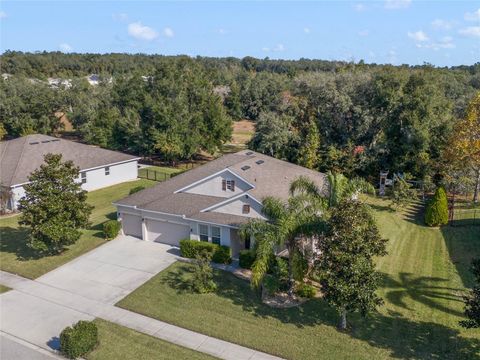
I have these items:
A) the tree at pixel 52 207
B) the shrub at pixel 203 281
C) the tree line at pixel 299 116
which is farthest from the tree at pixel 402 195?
the tree at pixel 52 207

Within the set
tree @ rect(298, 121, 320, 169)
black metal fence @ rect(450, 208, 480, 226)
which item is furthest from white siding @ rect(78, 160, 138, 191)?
black metal fence @ rect(450, 208, 480, 226)

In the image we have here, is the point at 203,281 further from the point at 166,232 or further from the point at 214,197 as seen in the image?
the point at 214,197

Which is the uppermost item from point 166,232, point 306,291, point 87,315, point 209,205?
point 209,205

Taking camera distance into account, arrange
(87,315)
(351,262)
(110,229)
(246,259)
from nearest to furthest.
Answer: (351,262)
(87,315)
(246,259)
(110,229)

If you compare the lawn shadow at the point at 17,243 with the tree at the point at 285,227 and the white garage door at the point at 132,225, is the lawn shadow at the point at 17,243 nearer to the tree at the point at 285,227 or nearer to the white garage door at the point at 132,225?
the white garage door at the point at 132,225

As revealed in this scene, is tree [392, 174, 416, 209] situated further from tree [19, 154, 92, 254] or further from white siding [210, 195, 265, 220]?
tree [19, 154, 92, 254]

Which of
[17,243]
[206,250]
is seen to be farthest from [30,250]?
[206,250]

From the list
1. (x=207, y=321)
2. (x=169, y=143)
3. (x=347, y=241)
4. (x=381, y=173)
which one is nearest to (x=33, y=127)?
(x=169, y=143)
